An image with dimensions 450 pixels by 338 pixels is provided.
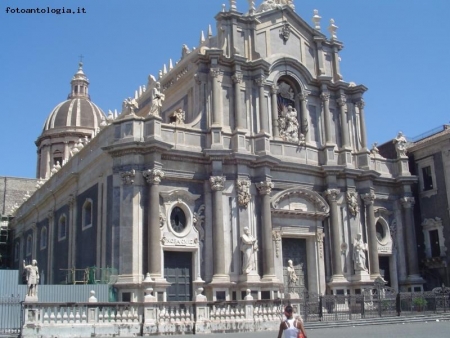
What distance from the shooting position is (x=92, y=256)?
3102 cm

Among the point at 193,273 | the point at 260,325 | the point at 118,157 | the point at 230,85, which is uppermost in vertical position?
the point at 230,85

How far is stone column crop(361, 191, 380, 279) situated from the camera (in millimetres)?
35031

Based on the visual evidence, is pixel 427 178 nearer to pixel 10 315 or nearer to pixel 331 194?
pixel 331 194

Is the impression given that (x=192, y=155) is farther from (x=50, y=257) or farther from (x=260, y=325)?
(x=50, y=257)

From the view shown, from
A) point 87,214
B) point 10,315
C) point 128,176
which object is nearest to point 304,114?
point 128,176

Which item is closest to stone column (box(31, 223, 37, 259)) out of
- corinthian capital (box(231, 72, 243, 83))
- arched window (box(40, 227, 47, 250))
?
arched window (box(40, 227, 47, 250))

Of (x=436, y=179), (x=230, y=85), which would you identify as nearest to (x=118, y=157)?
(x=230, y=85)

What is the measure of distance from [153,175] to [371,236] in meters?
14.5

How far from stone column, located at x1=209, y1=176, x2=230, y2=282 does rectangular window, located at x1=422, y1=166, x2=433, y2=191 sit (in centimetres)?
1552

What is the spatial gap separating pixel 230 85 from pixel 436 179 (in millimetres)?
14954

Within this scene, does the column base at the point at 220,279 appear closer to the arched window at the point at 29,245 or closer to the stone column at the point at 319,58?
the stone column at the point at 319,58

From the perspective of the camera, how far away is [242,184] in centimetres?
3098

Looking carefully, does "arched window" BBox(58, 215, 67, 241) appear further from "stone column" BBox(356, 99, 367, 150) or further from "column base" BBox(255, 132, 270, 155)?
"stone column" BBox(356, 99, 367, 150)

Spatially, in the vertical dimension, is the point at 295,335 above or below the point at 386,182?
below
